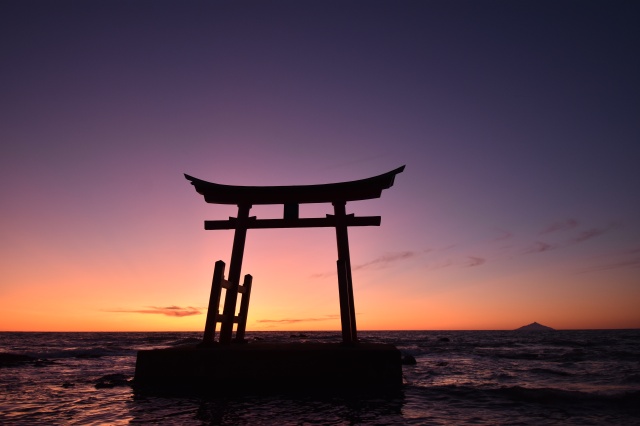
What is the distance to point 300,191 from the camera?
9.78 meters

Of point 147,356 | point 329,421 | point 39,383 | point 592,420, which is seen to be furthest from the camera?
point 39,383

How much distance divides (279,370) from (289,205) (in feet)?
12.6

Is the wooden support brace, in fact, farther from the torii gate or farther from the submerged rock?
the submerged rock

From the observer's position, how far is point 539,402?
8.77m

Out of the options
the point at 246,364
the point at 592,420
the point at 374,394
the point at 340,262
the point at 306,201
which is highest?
the point at 306,201

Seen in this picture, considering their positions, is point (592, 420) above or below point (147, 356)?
below

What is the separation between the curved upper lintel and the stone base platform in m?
3.57

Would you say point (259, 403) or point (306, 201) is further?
point (306, 201)

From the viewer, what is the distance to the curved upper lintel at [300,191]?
31.3ft

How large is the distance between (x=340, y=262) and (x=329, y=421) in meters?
3.55

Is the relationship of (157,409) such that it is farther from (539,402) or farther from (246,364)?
(539,402)

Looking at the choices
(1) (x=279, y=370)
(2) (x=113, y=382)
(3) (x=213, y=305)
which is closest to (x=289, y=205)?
(3) (x=213, y=305)

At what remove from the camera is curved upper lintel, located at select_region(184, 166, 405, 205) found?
9531 millimetres

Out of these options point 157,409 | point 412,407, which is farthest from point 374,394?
point 157,409
